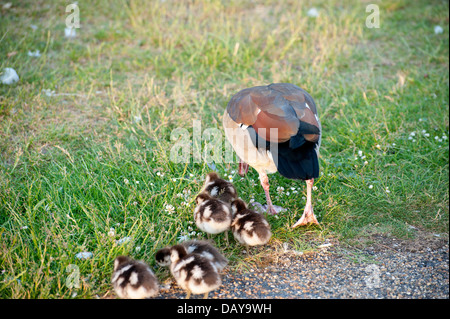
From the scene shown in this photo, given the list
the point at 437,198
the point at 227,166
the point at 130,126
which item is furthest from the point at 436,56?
the point at 130,126

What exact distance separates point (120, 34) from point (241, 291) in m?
5.63

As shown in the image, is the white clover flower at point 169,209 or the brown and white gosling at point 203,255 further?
the white clover flower at point 169,209

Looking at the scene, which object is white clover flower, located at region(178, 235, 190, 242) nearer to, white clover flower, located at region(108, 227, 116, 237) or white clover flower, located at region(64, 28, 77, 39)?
white clover flower, located at region(108, 227, 116, 237)

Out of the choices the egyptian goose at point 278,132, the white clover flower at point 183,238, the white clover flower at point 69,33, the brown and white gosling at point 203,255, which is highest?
the white clover flower at point 69,33

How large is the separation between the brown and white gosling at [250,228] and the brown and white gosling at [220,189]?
30cm

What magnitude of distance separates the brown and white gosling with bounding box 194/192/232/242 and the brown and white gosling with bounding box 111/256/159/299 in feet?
2.20

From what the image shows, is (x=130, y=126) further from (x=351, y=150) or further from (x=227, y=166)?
(x=351, y=150)

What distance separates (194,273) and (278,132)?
1.42m

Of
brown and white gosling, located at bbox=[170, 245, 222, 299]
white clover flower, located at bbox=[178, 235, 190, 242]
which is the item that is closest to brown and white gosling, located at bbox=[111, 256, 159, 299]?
brown and white gosling, located at bbox=[170, 245, 222, 299]

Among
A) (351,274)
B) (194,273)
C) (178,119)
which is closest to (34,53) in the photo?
(178,119)

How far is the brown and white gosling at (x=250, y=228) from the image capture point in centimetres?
357

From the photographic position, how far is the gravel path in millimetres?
3338

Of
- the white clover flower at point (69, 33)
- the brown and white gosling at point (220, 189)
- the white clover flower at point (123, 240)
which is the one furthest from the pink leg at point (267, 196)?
the white clover flower at point (69, 33)

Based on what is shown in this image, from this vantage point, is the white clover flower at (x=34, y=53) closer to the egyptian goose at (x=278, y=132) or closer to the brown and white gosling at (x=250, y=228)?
the egyptian goose at (x=278, y=132)
